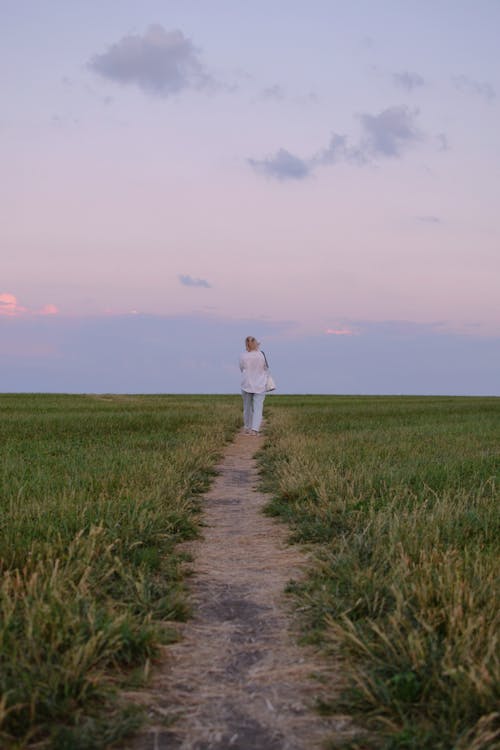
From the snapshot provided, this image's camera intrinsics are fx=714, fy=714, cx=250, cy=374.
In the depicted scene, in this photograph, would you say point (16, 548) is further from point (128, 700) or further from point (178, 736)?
point (178, 736)

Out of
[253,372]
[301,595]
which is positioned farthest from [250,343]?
[301,595]

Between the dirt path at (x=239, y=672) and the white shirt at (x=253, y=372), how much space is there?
46.2 feet

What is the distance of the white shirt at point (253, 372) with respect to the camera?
21.3 meters

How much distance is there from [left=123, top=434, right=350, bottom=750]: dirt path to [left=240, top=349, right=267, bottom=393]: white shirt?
14087mm

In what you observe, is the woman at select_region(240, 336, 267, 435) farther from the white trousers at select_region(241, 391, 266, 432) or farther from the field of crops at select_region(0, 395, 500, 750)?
the field of crops at select_region(0, 395, 500, 750)

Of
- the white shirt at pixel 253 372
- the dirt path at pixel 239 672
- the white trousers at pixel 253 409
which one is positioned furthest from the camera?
the white trousers at pixel 253 409

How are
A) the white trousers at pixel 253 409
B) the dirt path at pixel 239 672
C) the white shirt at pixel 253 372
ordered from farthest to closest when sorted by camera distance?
the white trousers at pixel 253 409, the white shirt at pixel 253 372, the dirt path at pixel 239 672

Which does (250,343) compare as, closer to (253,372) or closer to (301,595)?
(253,372)

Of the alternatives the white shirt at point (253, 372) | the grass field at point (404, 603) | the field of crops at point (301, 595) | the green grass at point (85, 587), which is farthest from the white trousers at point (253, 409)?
the grass field at point (404, 603)

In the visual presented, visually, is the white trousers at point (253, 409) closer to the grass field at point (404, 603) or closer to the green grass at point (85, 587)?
the green grass at point (85, 587)

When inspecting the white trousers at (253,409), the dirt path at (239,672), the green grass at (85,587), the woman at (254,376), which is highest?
the woman at (254,376)

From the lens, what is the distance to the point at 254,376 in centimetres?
2139

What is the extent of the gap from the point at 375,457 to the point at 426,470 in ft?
6.11

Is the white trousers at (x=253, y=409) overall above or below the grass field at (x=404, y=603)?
above
